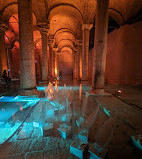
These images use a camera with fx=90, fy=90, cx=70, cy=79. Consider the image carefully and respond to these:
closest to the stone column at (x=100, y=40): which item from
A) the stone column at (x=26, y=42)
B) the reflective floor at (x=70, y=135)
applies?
the reflective floor at (x=70, y=135)

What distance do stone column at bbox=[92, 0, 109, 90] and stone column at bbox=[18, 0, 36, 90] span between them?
11.5 ft

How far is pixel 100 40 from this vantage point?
15.2 feet

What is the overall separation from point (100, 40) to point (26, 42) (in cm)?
382

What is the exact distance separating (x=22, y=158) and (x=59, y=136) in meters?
0.76

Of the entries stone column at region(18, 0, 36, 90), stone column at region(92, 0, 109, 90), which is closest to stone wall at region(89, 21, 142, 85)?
stone column at region(92, 0, 109, 90)

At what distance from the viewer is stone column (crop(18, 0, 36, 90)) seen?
4.61 metres

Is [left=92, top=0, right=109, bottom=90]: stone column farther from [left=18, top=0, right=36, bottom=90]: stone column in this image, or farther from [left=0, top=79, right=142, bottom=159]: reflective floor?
[left=18, top=0, right=36, bottom=90]: stone column

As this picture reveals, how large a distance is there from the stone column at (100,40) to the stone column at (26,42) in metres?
3.49

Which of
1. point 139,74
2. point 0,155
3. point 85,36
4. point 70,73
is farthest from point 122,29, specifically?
point 70,73

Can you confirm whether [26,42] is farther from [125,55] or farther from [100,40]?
[125,55]

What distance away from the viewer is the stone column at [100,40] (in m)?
4.50

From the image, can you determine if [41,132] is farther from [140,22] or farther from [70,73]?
[70,73]

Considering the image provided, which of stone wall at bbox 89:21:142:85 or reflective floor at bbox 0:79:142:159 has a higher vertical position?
stone wall at bbox 89:21:142:85

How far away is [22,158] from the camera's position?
4.91ft
